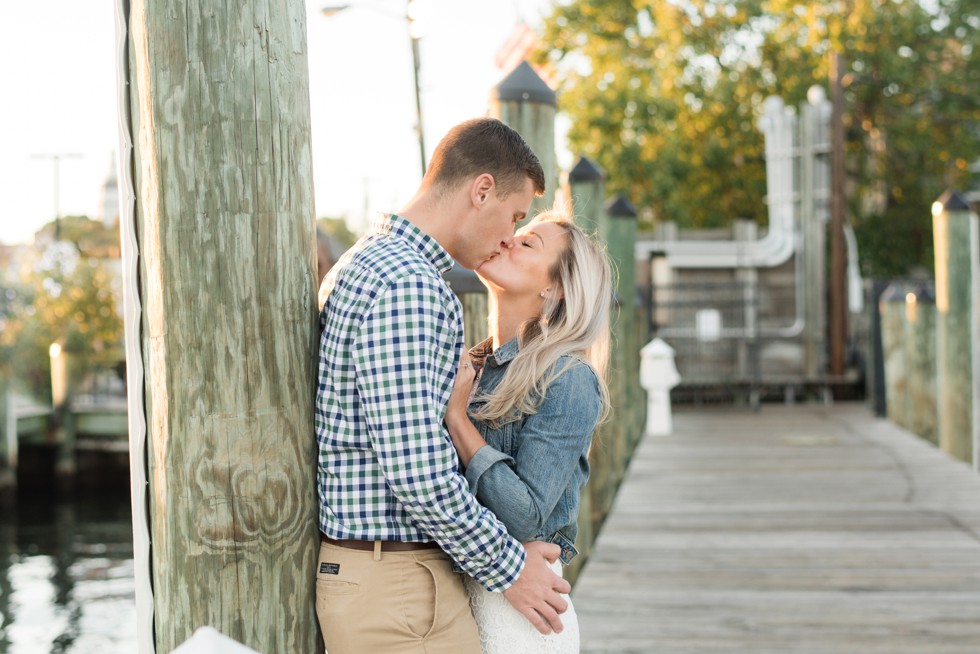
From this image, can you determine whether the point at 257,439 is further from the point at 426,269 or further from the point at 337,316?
the point at 426,269

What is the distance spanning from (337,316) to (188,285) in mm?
276

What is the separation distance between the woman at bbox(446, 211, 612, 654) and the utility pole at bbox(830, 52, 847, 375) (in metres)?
15.1

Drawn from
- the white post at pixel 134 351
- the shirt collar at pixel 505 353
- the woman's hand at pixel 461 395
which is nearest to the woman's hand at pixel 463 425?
the woman's hand at pixel 461 395

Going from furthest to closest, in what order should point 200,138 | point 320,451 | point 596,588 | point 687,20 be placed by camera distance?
point 687,20 → point 596,588 → point 320,451 → point 200,138

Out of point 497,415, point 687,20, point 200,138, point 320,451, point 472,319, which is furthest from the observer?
point 687,20

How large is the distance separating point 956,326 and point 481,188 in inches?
338

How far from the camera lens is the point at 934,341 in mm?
10922

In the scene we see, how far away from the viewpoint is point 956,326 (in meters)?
9.72

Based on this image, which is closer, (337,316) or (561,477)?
(337,316)

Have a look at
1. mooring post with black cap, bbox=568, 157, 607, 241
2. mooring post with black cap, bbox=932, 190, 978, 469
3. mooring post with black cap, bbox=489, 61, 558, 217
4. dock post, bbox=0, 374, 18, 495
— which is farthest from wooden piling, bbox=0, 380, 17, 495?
mooring post with black cap, bbox=489, 61, 558, 217

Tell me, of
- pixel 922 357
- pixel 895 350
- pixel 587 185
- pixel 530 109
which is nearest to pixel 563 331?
pixel 530 109

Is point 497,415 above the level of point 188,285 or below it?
below

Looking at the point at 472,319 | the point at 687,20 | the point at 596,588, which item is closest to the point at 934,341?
the point at 596,588

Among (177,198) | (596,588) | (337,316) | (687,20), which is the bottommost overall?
(596,588)
